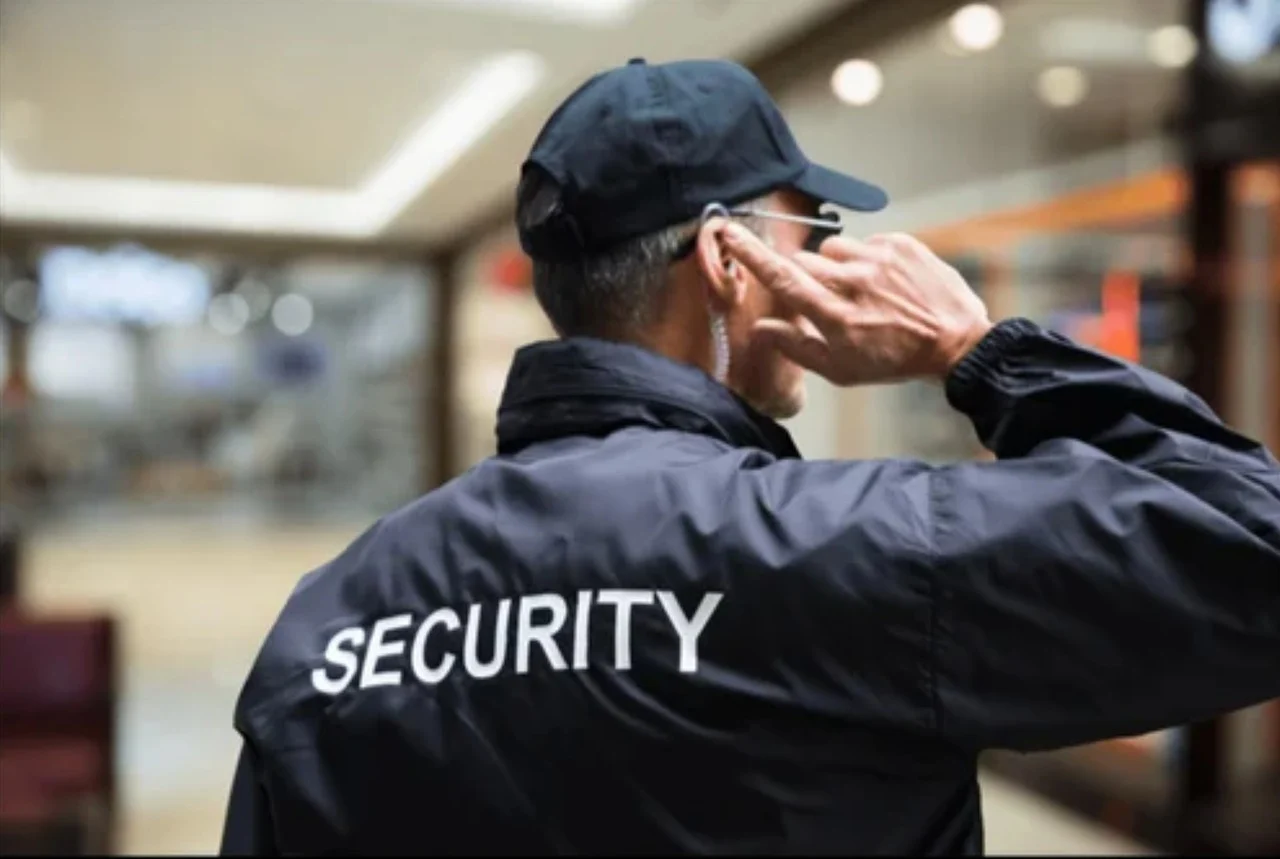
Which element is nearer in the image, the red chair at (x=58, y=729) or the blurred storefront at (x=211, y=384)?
the red chair at (x=58, y=729)

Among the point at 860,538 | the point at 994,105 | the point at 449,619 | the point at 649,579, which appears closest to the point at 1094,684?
the point at 860,538

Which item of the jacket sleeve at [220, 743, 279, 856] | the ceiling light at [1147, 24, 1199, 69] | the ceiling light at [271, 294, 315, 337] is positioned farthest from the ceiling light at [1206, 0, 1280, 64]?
the ceiling light at [271, 294, 315, 337]

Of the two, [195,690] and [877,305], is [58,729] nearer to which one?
[195,690]

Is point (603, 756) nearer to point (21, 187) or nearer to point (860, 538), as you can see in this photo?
point (860, 538)

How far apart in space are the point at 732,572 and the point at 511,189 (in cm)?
120

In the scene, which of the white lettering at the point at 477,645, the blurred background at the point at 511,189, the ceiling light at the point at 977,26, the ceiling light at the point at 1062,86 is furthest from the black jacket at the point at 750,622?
the ceiling light at the point at 1062,86

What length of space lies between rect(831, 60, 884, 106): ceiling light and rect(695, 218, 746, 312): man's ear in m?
1.64

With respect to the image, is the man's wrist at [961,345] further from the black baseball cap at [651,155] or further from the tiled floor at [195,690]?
the tiled floor at [195,690]

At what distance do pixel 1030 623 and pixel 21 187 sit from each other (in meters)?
2.64

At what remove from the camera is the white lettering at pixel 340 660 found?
83 cm

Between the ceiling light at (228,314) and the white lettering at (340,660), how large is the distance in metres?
6.57

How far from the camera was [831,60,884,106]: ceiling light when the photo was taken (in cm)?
249

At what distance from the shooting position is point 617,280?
90 centimetres

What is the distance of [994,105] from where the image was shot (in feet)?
12.3
